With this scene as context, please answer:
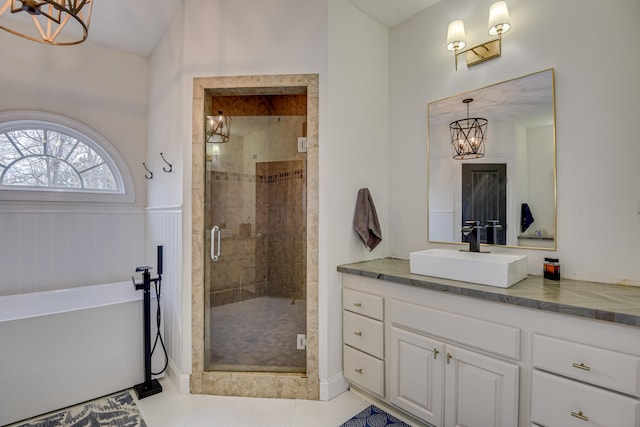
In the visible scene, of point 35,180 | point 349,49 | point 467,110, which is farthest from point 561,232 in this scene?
point 35,180

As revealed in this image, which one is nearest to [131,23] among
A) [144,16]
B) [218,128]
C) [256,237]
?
[144,16]

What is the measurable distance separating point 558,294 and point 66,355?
294 cm

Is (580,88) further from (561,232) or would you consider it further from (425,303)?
(425,303)

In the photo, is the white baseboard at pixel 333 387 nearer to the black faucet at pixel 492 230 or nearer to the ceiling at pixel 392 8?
the black faucet at pixel 492 230

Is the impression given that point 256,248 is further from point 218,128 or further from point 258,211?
point 218,128

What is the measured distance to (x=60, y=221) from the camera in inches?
113

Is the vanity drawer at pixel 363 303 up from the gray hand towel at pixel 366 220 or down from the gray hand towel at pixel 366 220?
down

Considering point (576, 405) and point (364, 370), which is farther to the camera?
point (364, 370)

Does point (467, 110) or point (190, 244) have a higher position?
point (467, 110)

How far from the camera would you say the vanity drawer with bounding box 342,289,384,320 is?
2.05 m

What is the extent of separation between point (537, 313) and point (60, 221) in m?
3.71

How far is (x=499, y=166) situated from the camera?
2.10 meters

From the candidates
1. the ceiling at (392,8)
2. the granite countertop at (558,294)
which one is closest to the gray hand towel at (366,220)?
the granite countertop at (558,294)

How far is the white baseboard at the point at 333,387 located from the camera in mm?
2209
